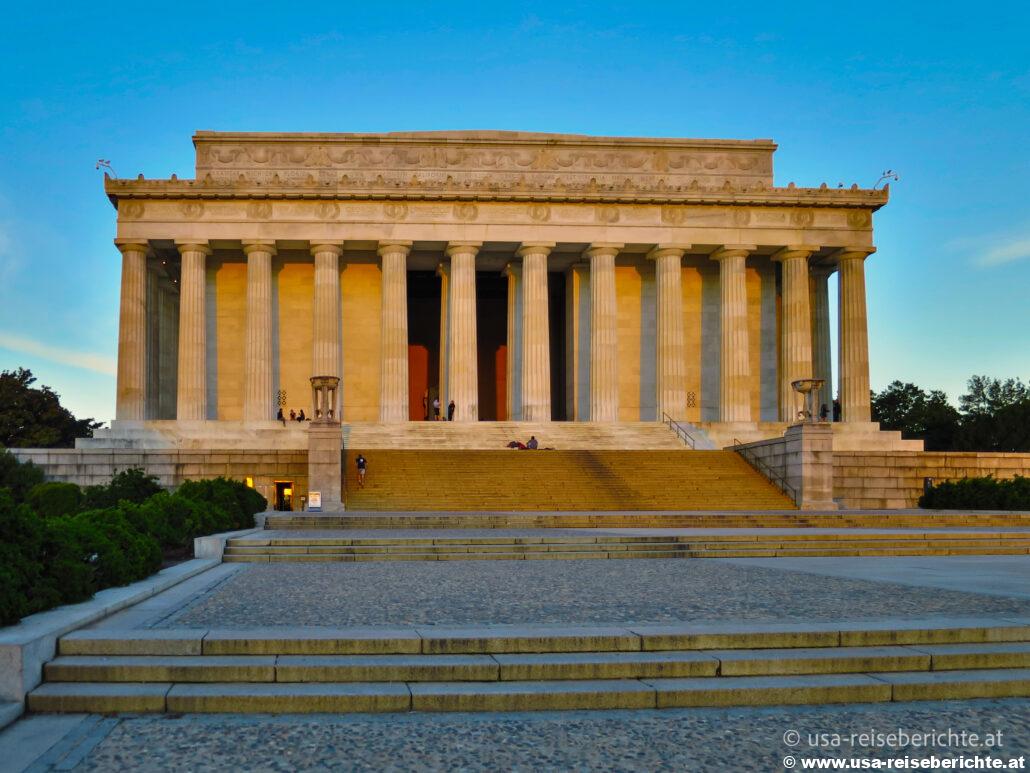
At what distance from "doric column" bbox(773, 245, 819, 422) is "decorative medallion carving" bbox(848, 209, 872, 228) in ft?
8.63

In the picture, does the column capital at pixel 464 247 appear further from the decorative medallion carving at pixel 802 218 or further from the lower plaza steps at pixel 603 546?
the lower plaza steps at pixel 603 546

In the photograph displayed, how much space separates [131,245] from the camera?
49.9m

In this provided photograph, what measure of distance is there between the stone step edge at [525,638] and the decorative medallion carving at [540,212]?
42.7 metres

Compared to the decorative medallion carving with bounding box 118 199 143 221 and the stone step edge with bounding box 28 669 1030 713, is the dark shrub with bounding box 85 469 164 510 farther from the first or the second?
the decorative medallion carving with bounding box 118 199 143 221

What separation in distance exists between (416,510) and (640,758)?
2588 centimetres

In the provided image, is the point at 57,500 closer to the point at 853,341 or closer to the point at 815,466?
the point at 815,466

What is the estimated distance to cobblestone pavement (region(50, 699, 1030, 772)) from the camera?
6.78m

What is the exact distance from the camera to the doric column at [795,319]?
52562 mm

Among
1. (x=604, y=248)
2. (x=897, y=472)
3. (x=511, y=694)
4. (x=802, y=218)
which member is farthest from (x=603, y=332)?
(x=511, y=694)

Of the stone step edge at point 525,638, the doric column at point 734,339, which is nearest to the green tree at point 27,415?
the doric column at point 734,339

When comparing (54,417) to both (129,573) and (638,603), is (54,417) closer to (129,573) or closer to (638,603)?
(129,573)

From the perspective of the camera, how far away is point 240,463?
123 feet

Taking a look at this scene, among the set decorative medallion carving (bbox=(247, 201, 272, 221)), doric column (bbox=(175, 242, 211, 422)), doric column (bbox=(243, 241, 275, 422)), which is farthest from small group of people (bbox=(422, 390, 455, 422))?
decorative medallion carving (bbox=(247, 201, 272, 221))

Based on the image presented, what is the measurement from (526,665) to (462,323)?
141 feet
